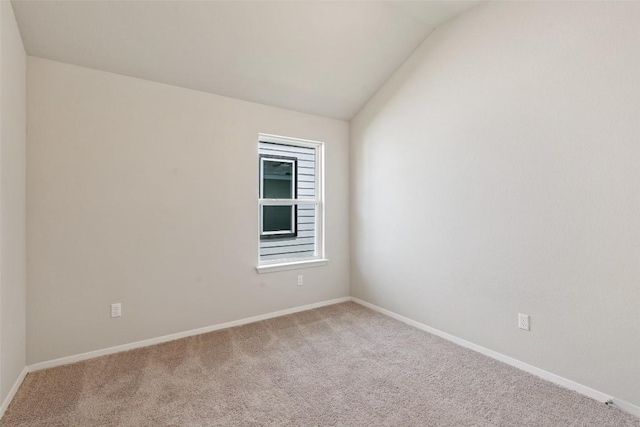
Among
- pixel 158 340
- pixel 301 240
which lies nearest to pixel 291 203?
pixel 301 240

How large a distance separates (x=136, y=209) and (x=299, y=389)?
76.9 inches

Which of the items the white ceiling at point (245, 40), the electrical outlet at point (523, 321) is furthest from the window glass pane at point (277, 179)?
the electrical outlet at point (523, 321)

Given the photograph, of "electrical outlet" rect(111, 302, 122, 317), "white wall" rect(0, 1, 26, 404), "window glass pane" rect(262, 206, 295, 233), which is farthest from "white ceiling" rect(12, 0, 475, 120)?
"electrical outlet" rect(111, 302, 122, 317)

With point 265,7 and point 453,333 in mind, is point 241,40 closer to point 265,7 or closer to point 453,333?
point 265,7

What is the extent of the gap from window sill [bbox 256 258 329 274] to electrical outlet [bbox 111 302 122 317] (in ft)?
4.05

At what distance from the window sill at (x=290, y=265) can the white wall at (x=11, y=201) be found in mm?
1830

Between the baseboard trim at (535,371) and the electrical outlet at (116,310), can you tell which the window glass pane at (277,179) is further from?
the baseboard trim at (535,371)

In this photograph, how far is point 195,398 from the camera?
6.50ft

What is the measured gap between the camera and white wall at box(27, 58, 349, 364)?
236cm

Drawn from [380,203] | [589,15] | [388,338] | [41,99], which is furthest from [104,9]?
[388,338]

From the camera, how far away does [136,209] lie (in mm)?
2682

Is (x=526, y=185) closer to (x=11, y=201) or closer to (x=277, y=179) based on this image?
(x=277, y=179)

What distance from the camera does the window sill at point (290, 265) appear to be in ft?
11.0

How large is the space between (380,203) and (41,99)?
3092 mm
